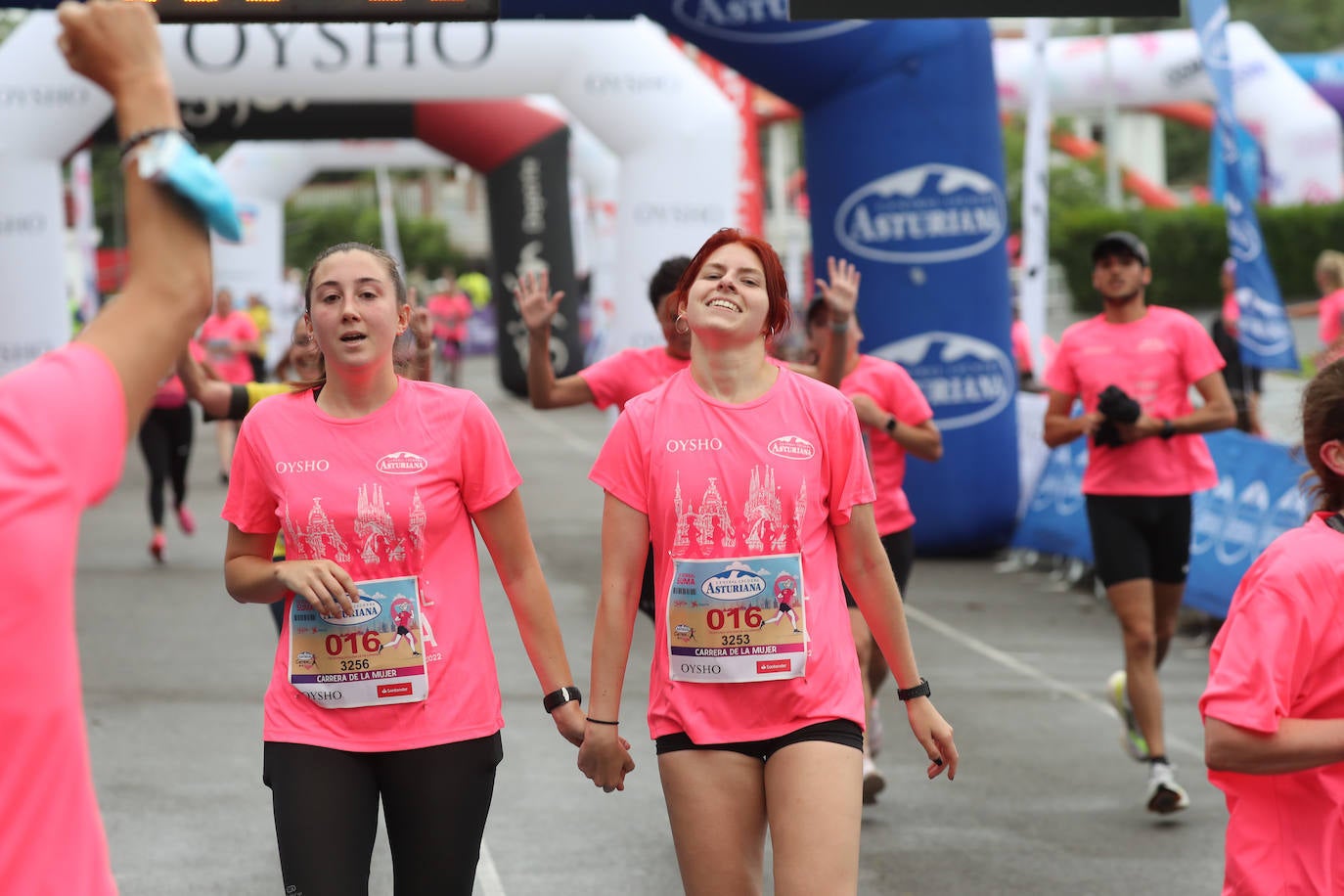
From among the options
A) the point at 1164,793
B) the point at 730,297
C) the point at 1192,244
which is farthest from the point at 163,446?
the point at 1192,244

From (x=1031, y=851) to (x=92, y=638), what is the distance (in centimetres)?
587

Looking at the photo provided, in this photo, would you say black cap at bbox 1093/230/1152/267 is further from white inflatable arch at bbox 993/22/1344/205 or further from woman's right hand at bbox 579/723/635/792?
white inflatable arch at bbox 993/22/1344/205

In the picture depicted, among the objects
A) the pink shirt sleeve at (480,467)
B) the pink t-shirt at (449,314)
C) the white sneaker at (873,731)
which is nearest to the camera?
the pink shirt sleeve at (480,467)

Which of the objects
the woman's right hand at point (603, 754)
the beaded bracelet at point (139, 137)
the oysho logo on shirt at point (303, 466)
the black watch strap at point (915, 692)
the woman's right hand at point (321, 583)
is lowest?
the woman's right hand at point (603, 754)

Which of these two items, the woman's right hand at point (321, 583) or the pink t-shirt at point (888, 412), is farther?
the pink t-shirt at point (888, 412)

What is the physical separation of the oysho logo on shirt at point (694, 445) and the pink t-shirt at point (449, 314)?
88.3ft

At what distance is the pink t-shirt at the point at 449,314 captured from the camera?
1210 inches

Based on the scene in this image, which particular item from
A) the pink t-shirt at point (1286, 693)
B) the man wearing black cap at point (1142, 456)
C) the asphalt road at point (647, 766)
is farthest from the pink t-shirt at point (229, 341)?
the pink t-shirt at point (1286, 693)

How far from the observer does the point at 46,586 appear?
1.85 meters

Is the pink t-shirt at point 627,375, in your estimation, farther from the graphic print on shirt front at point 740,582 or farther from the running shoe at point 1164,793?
the graphic print on shirt front at point 740,582

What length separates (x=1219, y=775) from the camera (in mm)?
2719

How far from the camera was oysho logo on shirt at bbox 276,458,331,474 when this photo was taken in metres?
3.51

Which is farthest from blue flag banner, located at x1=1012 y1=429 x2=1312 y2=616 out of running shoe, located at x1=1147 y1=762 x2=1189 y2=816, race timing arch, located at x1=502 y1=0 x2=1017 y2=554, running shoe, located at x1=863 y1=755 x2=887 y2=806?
running shoe, located at x1=863 y1=755 x2=887 y2=806

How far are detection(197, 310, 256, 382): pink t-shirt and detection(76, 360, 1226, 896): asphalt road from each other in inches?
221
